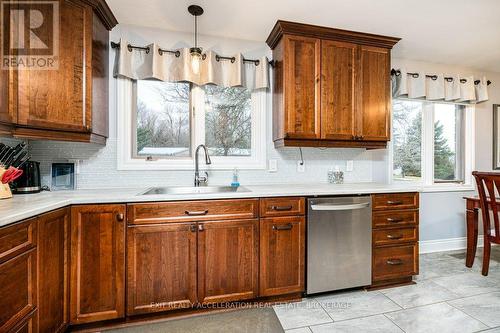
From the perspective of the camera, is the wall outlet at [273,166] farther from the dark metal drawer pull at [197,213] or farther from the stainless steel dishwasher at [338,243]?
the dark metal drawer pull at [197,213]

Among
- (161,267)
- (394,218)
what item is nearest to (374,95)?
(394,218)

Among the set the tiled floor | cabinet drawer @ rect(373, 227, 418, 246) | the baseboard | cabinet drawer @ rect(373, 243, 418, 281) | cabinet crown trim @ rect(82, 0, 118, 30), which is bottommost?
the tiled floor

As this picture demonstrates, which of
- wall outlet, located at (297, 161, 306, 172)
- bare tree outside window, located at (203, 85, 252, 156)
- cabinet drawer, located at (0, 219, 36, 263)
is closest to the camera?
cabinet drawer, located at (0, 219, 36, 263)

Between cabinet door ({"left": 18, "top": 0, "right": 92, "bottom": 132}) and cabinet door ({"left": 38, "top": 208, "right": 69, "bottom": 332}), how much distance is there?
0.66 metres

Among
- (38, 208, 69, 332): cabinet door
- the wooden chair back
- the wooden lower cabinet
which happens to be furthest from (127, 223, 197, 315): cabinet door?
the wooden chair back

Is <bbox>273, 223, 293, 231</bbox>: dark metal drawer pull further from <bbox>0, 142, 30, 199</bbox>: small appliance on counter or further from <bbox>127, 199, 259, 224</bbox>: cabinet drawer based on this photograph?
<bbox>0, 142, 30, 199</bbox>: small appliance on counter

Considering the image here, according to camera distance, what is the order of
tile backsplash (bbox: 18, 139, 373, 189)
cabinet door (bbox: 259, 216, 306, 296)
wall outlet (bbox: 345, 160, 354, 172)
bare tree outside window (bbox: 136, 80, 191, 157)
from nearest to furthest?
cabinet door (bbox: 259, 216, 306, 296), tile backsplash (bbox: 18, 139, 373, 189), bare tree outside window (bbox: 136, 80, 191, 157), wall outlet (bbox: 345, 160, 354, 172)

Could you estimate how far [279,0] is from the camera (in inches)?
80.1

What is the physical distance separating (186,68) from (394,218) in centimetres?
233

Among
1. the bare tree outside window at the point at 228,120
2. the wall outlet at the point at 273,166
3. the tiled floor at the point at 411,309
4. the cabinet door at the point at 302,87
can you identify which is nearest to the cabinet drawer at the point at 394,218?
the tiled floor at the point at 411,309

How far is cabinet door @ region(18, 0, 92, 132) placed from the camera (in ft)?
5.51

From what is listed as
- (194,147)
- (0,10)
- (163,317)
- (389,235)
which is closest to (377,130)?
(389,235)

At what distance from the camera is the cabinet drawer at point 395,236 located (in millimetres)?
2262

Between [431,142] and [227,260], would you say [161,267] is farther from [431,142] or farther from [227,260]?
[431,142]
